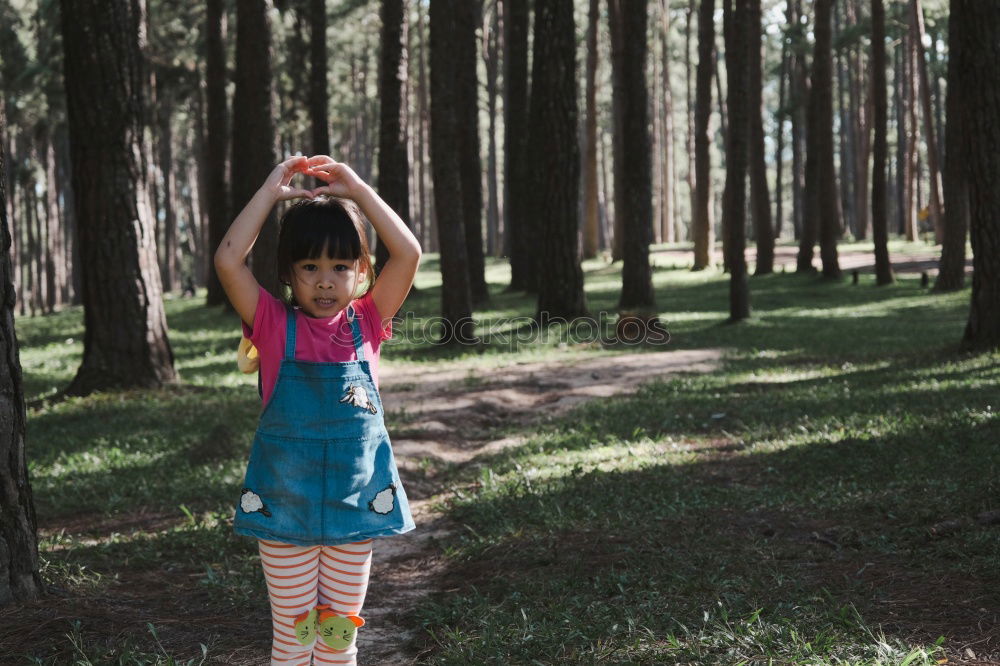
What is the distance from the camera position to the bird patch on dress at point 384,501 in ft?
10.6

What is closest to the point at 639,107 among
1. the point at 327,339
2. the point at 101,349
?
the point at 101,349

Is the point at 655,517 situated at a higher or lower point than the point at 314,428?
lower

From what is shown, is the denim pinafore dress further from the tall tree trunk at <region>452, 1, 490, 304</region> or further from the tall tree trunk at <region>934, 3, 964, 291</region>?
the tall tree trunk at <region>934, 3, 964, 291</region>

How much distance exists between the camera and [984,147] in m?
10.9

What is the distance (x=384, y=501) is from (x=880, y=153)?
20.5 m

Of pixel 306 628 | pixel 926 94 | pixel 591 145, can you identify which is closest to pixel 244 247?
pixel 306 628

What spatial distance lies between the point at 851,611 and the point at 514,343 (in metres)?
11.0

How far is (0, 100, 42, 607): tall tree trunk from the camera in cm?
416

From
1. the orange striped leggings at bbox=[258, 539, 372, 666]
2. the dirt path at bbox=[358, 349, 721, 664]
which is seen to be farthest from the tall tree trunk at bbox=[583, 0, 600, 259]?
the orange striped leggings at bbox=[258, 539, 372, 666]

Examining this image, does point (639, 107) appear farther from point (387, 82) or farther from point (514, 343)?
point (514, 343)

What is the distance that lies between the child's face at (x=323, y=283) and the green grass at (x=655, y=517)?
61.5 inches

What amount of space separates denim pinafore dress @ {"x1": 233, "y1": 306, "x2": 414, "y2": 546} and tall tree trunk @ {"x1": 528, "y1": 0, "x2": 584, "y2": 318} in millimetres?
13223

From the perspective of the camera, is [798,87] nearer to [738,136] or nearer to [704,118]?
[704,118]

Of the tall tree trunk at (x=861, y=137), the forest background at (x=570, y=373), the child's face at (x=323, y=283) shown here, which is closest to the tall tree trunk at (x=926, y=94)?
the tall tree trunk at (x=861, y=137)
